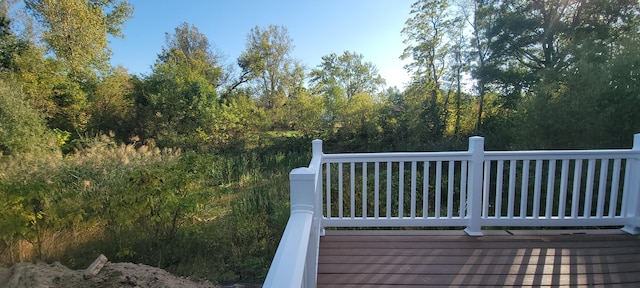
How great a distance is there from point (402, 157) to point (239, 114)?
10.2m

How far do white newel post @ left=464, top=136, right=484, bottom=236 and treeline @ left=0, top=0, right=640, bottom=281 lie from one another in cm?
231

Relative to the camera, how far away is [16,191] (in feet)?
10.2

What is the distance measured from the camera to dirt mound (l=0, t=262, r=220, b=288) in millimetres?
2447

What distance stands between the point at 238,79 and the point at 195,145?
6510 millimetres

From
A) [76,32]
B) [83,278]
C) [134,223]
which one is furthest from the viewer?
[76,32]

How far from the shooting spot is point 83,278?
259 centimetres

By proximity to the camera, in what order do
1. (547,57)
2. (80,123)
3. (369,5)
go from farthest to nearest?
1. (80,123)
2. (547,57)
3. (369,5)

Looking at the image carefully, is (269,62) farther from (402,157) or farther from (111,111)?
(402,157)

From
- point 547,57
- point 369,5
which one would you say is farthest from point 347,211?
point 547,57

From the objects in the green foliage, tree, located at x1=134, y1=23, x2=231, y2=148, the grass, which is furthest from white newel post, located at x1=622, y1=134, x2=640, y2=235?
tree, located at x1=134, y1=23, x2=231, y2=148

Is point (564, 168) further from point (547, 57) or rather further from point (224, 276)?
point (547, 57)

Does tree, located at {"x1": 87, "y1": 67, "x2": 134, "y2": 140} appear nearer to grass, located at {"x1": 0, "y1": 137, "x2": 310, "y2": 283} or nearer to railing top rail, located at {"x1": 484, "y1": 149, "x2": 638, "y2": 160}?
grass, located at {"x1": 0, "y1": 137, "x2": 310, "y2": 283}

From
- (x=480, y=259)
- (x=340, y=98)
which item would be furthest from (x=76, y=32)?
(x=480, y=259)

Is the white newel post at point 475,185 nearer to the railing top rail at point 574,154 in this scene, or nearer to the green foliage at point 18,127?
the railing top rail at point 574,154
